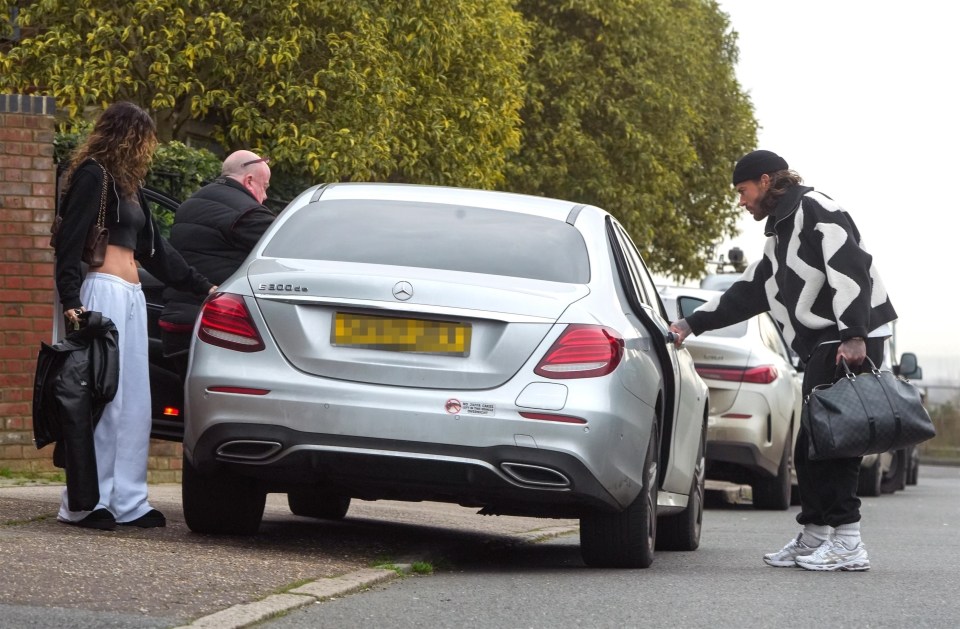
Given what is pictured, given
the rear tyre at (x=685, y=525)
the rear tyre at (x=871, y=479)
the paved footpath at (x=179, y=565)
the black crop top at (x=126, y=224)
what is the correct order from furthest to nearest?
the rear tyre at (x=871, y=479) → the rear tyre at (x=685, y=525) → the black crop top at (x=126, y=224) → the paved footpath at (x=179, y=565)

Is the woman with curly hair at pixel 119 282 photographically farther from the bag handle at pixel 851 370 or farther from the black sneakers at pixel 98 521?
the bag handle at pixel 851 370

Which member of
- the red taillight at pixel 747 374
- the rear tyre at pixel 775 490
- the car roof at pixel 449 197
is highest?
the car roof at pixel 449 197

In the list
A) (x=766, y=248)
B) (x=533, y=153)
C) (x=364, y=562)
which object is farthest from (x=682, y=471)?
(x=533, y=153)

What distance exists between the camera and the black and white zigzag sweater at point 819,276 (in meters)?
7.67

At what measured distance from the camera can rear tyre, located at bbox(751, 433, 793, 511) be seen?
1409 cm

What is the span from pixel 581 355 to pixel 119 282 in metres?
2.15

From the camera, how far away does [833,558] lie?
781 centimetres

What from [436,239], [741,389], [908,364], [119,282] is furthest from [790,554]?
[908,364]

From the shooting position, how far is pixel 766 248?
27.2 feet

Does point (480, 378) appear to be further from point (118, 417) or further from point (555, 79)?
point (555, 79)

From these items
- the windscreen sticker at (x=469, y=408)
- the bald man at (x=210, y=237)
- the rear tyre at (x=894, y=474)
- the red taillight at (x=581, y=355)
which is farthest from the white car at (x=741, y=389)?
the rear tyre at (x=894, y=474)

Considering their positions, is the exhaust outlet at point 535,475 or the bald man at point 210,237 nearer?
the exhaust outlet at point 535,475

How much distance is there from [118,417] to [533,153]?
2650 cm

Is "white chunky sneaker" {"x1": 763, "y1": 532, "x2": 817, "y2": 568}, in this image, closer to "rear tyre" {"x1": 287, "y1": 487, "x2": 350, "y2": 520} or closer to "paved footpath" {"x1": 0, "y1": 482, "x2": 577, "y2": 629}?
"paved footpath" {"x1": 0, "y1": 482, "x2": 577, "y2": 629}
